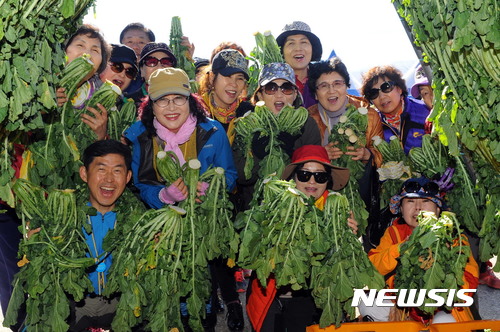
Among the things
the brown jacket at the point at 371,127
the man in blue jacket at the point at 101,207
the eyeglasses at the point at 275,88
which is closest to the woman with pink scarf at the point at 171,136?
the man in blue jacket at the point at 101,207

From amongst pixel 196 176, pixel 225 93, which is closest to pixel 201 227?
pixel 196 176

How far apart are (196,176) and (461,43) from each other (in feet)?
7.41

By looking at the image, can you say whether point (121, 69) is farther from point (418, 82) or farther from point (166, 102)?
point (418, 82)

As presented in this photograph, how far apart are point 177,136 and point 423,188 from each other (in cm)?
210

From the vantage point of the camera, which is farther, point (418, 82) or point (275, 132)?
point (418, 82)

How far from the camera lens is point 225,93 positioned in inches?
232

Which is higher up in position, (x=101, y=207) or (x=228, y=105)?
(x=228, y=105)

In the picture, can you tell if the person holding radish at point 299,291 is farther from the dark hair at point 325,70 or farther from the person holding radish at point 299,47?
the person holding radish at point 299,47

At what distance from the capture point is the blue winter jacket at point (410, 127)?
6066 millimetres

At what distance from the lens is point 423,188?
5.14m

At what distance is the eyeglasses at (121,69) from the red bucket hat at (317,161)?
1971 mm

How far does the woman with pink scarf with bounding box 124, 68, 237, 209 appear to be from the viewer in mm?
5117

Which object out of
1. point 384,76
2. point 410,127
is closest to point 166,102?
point 384,76

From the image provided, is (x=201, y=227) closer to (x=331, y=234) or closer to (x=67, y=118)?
(x=331, y=234)
